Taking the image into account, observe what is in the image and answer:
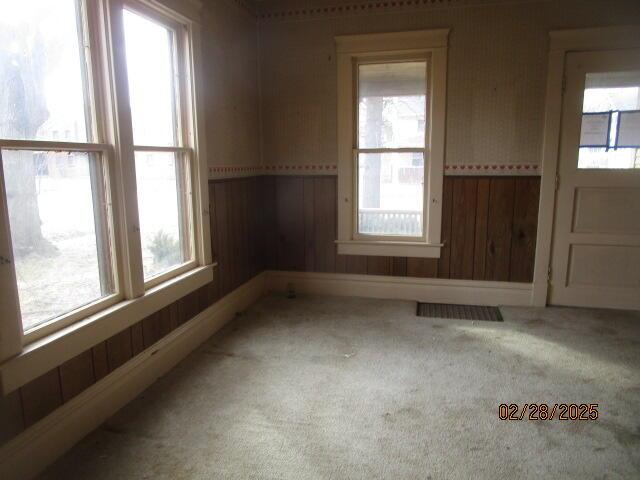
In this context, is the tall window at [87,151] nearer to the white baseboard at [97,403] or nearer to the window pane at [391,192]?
the white baseboard at [97,403]

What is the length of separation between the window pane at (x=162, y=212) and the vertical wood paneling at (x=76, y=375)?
1.94ft

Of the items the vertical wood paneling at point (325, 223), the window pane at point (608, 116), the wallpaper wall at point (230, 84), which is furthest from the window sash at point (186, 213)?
the window pane at point (608, 116)

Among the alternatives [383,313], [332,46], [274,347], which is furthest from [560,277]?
[332,46]

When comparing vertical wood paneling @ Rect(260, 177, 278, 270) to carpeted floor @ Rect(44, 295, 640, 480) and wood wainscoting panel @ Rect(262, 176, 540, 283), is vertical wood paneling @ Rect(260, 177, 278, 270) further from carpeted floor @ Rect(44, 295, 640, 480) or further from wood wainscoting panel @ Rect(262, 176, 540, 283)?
carpeted floor @ Rect(44, 295, 640, 480)

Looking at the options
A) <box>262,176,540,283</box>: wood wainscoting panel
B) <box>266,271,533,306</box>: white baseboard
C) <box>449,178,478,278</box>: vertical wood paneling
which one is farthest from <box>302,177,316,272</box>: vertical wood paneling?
<box>449,178,478,278</box>: vertical wood paneling

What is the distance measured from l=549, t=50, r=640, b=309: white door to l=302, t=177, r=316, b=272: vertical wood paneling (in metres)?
2.02

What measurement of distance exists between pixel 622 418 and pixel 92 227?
2722 mm

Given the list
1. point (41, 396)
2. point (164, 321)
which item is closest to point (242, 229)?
point (164, 321)

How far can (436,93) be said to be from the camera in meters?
3.63

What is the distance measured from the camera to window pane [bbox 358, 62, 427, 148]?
12.2 ft

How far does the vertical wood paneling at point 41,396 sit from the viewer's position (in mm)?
1773

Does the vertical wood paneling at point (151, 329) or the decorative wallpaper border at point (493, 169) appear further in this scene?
the decorative wallpaper border at point (493, 169)

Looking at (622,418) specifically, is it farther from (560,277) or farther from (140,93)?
(140,93)

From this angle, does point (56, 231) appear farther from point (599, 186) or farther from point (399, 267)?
point (599, 186)
